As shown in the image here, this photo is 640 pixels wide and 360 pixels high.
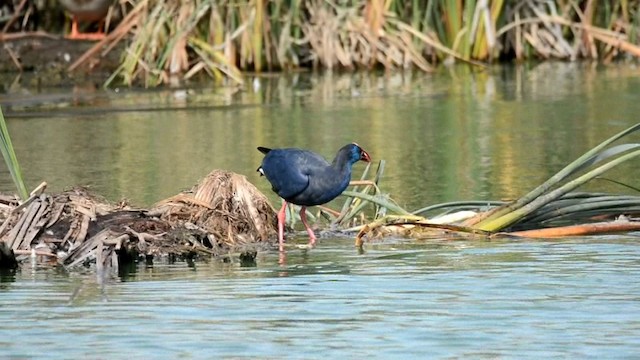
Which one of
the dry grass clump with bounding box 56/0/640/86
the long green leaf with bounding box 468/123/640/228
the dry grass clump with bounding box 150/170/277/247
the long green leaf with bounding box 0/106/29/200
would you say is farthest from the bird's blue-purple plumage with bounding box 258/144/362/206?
the dry grass clump with bounding box 56/0/640/86

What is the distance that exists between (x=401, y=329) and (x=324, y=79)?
46.2ft

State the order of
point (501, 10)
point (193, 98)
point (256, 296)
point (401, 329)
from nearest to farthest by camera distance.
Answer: point (401, 329) → point (256, 296) → point (193, 98) → point (501, 10)

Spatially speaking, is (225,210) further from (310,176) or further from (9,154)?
(9,154)

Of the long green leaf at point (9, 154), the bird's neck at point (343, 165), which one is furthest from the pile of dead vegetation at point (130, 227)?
the bird's neck at point (343, 165)

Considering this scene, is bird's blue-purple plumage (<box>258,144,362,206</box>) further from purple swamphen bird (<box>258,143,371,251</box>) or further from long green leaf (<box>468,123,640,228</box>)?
long green leaf (<box>468,123,640,228</box>)

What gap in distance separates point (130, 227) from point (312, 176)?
1.02 m

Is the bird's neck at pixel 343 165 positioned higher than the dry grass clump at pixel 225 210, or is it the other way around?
the bird's neck at pixel 343 165

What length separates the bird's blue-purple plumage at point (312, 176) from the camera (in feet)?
27.3

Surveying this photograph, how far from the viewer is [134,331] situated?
19.9 feet

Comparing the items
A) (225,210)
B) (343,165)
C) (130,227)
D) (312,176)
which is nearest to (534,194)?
(343,165)

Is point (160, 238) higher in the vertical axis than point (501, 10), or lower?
lower

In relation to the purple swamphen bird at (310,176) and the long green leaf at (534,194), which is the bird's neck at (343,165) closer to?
the purple swamphen bird at (310,176)

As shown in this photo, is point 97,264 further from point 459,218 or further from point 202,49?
point 202,49

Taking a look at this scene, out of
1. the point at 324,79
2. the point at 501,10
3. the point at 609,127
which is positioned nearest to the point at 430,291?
the point at 609,127
